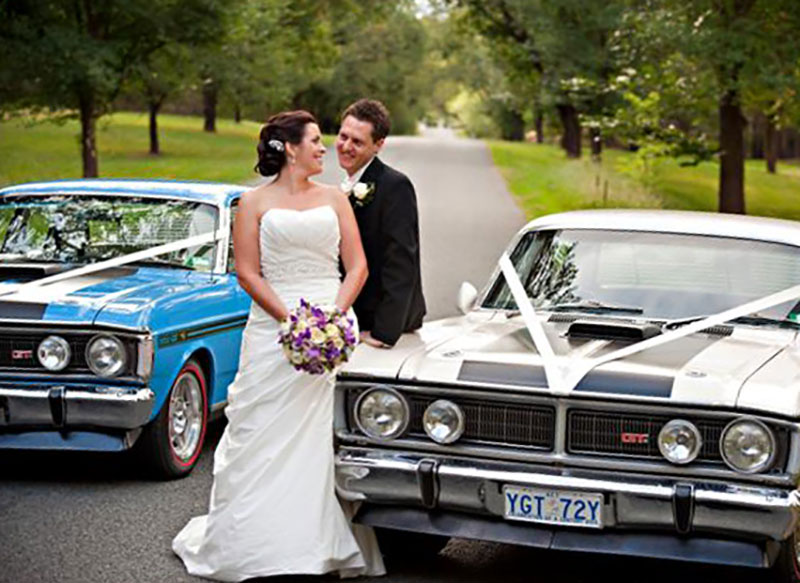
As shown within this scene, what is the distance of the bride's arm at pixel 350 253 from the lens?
6.60m

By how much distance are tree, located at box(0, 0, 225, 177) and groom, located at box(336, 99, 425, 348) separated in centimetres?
1968

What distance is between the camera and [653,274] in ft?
23.7

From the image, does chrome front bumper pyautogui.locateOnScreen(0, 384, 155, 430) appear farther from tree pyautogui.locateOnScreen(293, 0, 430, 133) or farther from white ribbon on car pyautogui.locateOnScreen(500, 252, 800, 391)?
tree pyautogui.locateOnScreen(293, 0, 430, 133)

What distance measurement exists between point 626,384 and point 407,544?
5.18 ft

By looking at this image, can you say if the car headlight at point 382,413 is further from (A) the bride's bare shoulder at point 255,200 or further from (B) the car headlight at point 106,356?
(B) the car headlight at point 106,356

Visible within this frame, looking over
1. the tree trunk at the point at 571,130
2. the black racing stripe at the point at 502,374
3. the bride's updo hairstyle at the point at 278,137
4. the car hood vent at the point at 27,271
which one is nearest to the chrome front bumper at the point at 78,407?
the car hood vent at the point at 27,271

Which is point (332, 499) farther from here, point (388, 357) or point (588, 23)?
point (588, 23)

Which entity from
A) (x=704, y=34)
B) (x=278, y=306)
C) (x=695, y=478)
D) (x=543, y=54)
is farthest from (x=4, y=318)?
(x=543, y=54)

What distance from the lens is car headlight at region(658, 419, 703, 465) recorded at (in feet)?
18.7

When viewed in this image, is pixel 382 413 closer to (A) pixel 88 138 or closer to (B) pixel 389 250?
(B) pixel 389 250

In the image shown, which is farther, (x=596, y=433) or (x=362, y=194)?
(x=362, y=194)

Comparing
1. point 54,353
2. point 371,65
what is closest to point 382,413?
point 54,353

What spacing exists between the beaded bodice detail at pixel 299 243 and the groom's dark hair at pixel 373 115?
1.47ft

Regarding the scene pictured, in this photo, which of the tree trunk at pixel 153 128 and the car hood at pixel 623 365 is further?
the tree trunk at pixel 153 128
